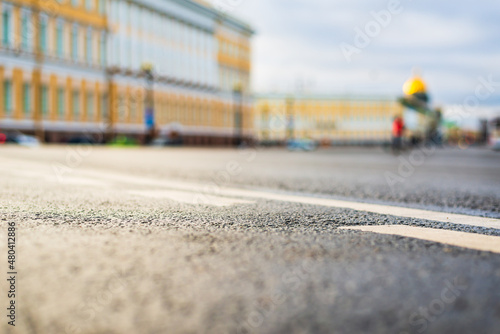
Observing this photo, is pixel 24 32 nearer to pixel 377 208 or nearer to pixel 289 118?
pixel 377 208

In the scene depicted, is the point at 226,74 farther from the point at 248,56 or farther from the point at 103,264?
the point at 103,264

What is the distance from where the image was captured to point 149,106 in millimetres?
57062

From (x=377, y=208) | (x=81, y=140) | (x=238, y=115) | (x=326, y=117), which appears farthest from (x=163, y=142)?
(x=326, y=117)

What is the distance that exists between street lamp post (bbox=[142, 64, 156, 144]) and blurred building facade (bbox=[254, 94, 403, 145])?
43.0 meters

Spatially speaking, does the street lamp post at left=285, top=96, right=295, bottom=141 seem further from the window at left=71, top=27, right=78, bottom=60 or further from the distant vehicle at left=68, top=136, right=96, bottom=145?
the distant vehicle at left=68, top=136, right=96, bottom=145

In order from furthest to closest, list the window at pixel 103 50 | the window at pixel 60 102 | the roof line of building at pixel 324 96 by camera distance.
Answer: the roof line of building at pixel 324 96, the window at pixel 103 50, the window at pixel 60 102

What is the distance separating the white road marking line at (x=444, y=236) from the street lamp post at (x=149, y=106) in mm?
50063

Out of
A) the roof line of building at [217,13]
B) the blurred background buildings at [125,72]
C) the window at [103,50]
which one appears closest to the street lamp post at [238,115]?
the blurred background buildings at [125,72]

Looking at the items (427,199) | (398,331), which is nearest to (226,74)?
(427,199)

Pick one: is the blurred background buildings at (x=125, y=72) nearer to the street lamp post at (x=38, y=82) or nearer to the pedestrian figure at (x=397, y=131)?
the street lamp post at (x=38, y=82)

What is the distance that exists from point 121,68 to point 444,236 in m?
53.6

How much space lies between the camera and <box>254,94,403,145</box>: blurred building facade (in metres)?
103

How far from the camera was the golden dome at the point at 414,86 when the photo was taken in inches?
4860

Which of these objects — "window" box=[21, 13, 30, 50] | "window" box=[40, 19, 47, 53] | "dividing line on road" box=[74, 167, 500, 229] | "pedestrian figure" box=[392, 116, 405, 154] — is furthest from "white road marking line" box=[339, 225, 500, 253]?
"window" box=[40, 19, 47, 53]
